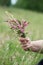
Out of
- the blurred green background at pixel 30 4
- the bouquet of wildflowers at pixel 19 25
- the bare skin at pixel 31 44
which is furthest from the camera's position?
the blurred green background at pixel 30 4

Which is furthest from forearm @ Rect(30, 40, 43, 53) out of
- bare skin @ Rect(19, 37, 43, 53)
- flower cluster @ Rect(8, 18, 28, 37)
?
flower cluster @ Rect(8, 18, 28, 37)

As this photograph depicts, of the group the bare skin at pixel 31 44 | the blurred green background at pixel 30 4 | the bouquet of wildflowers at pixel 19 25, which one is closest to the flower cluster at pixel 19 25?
the bouquet of wildflowers at pixel 19 25

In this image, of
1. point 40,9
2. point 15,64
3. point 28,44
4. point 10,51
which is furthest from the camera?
point 40,9

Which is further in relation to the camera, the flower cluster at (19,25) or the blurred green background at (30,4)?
the blurred green background at (30,4)

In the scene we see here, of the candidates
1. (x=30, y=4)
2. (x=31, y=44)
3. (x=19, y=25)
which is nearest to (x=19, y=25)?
(x=19, y=25)

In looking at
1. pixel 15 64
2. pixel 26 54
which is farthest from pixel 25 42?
pixel 26 54

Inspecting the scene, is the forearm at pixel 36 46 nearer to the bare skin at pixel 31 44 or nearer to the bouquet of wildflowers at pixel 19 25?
the bare skin at pixel 31 44

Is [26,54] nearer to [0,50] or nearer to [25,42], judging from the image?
[0,50]

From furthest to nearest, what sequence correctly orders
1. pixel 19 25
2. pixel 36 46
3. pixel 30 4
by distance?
pixel 30 4 → pixel 19 25 → pixel 36 46

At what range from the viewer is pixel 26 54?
4.37 metres

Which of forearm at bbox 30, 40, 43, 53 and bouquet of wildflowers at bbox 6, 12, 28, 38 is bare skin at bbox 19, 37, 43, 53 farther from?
bouquet of wildflowers at bbox 6, 12, 28, 38

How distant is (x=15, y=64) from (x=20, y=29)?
82cm

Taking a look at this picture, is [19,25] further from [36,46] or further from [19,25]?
[36,46]

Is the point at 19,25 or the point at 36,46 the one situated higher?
the point at 19,25
